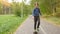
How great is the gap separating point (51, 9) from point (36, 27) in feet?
118

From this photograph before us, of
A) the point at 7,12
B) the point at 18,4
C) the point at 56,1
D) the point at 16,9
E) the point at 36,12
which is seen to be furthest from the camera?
the point at 7,12

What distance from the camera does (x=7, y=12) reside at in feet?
296

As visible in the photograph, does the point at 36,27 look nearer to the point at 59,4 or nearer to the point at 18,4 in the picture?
the point at 59,4

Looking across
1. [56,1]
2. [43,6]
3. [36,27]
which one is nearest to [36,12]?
[36,27]

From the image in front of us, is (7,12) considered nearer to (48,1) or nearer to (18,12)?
(18,12)

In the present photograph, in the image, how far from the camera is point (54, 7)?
47062 mm

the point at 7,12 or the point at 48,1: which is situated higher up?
the point at 48,1

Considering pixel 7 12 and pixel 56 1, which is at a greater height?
pixel 56 1

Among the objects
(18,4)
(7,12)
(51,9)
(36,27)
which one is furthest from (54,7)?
(7,12)

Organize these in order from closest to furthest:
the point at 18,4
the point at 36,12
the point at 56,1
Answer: the point at 36,12, the point at 56,1, the point at 18,4

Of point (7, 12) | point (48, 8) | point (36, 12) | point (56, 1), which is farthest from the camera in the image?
point (7, 12)

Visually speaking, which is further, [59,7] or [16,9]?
[16,9]

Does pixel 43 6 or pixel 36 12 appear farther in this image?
pixel 43 6

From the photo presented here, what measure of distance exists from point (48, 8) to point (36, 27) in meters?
35.8
